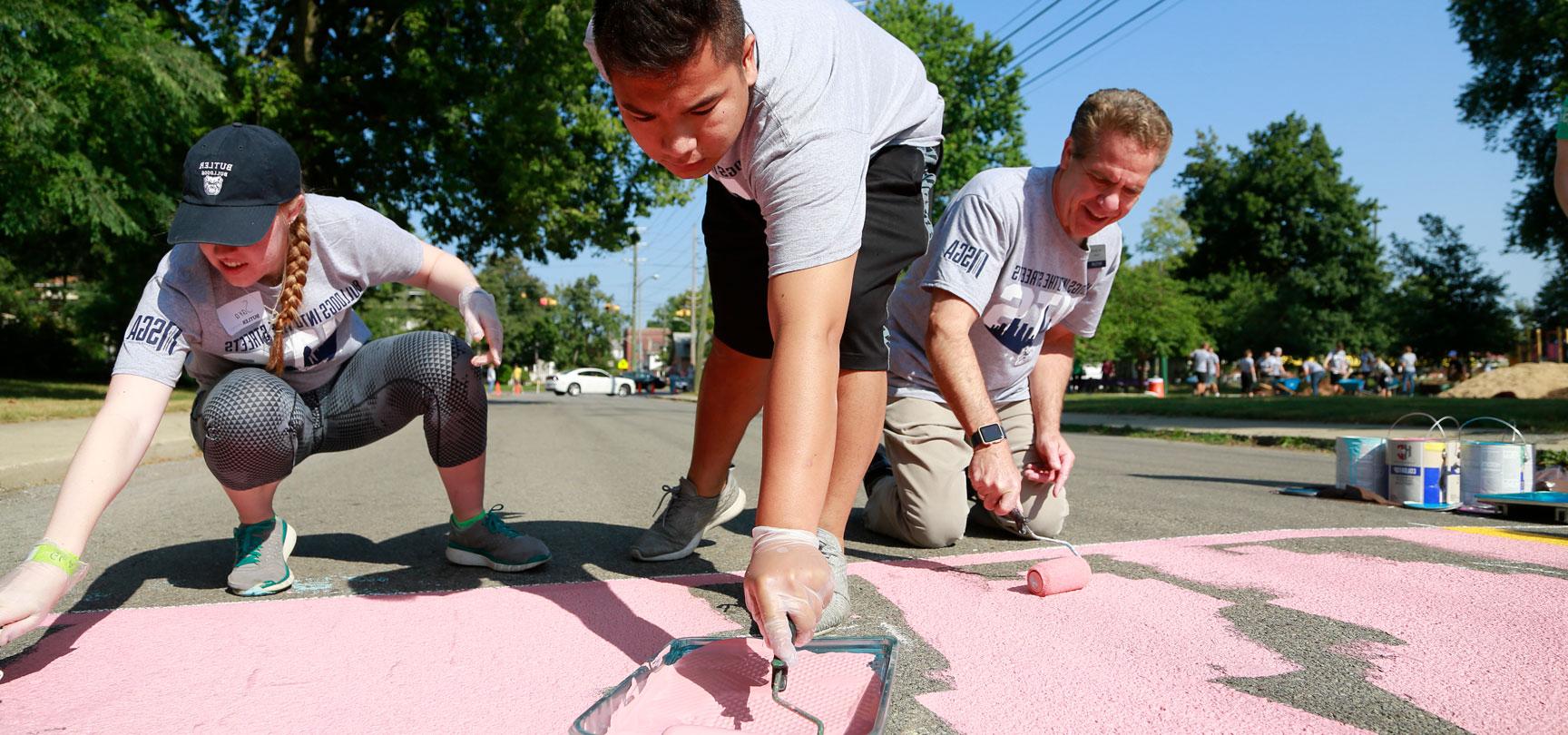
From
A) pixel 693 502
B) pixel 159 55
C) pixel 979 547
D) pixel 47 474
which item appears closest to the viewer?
pixel 693 502

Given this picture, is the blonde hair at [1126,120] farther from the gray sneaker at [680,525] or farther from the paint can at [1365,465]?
the paint can at [1365,465]

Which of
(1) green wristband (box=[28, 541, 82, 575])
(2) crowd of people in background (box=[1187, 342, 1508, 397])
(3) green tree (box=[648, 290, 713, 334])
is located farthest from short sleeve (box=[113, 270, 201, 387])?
(3) green tree (box=[648, 290, 713, 334])

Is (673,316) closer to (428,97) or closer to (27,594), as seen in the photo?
(428,97)

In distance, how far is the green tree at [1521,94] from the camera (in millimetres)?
19891

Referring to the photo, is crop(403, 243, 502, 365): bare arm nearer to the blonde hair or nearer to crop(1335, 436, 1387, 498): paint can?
the blonde hair

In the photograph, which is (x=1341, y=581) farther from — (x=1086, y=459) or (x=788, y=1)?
(x=1086, y=459)

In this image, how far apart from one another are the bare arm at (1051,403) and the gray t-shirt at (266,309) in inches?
79.9

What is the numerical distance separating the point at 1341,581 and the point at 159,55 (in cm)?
1529

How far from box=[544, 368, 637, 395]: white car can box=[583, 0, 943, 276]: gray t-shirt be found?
49495 mm

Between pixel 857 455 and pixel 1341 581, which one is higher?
pixel 857 455

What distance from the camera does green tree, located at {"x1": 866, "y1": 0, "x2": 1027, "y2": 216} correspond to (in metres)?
31.3

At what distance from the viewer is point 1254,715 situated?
1584 millimetres

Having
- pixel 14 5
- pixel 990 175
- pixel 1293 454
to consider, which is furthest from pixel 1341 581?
pixel 14 5

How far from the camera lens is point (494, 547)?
112 inches
